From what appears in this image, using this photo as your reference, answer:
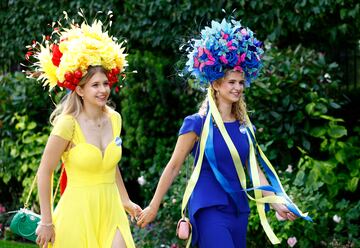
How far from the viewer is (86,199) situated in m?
5.32

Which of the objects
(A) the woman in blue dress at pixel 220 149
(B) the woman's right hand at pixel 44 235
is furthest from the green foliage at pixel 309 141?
(B) the woman's right hand at pixel 44 235

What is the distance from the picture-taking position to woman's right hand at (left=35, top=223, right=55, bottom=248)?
518cm

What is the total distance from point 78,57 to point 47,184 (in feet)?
2.57

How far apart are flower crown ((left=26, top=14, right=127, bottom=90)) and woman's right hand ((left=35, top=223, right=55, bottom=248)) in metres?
0.87

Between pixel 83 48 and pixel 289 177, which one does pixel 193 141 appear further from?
pixel 289 177

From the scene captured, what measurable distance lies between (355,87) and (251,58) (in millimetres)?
3922

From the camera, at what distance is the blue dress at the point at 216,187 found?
5469mm

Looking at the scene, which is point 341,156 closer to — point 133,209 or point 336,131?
point 336,131

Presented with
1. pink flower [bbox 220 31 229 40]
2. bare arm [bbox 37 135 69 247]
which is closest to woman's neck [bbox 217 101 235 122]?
pink flower [bbox 220 31 229 40]

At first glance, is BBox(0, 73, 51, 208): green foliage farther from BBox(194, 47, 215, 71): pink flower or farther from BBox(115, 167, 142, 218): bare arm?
BBox(194, 47, 215, 71): pink flower

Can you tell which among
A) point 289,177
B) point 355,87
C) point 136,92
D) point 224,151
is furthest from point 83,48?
point 355,87

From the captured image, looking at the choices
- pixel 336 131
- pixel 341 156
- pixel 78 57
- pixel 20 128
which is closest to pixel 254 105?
pixel 336 131

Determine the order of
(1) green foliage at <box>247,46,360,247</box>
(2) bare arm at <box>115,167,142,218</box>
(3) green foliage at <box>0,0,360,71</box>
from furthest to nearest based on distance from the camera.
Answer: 1. (3) green foliage at <box>0,0,360,71</box>
2. (1) green foliage at <box>247,46,360,247</box>
3. (2) bare arm at <box>115,167,142,218</box>

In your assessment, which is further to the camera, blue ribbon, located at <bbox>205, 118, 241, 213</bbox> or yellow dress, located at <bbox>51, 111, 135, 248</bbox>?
blue ribbon, located at <bbox>205, 118, 241, 213</bbox>
